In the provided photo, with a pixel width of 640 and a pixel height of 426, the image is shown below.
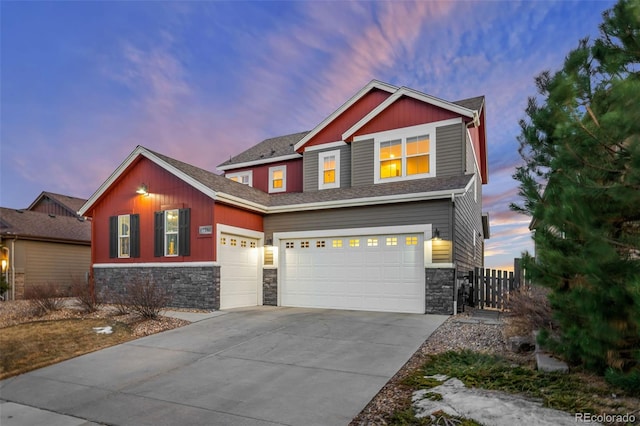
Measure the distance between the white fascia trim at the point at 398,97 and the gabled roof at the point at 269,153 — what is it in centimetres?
338

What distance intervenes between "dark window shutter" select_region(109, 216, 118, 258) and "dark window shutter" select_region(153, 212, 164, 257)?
2109 millimetres

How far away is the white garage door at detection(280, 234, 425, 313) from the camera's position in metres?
10.9

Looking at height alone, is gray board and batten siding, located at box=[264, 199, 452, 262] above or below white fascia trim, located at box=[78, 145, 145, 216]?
below

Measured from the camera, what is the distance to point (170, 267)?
12.1 m

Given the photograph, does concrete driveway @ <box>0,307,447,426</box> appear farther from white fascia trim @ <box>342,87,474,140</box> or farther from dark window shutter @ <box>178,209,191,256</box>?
white fascia trim @ <box>342,87,474,140</box>

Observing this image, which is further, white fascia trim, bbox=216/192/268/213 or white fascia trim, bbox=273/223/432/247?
white fascia trim, bbox=216/192/268/213

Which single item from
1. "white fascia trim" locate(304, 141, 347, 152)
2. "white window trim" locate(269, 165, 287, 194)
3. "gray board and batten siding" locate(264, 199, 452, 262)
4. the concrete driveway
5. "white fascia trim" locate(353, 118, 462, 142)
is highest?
"white fascia trim" locate(353, 118, 462, 142)

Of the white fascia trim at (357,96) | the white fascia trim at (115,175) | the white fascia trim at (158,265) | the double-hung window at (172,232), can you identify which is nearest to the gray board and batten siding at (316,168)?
the white fascia trim at (357,96)

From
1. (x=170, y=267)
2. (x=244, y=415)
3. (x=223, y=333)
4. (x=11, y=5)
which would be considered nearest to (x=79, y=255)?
(x=170, y=267)

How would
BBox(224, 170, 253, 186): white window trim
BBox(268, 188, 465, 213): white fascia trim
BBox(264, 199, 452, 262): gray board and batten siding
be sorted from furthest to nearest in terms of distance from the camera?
BBox(224, 170, 253, 186): white window trim, BBox(264, 199, 452, 262): gray board and batten siding, BBox(268, 188, 465, 213): white fascia trim

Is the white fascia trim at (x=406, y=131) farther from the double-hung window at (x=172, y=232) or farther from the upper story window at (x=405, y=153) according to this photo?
the double-hung window at (x=172, y=232)

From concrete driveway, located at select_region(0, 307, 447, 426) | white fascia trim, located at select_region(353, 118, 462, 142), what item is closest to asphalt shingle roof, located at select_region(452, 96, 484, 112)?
white fascia trim, located at select_region(353, 118, 462, 142)

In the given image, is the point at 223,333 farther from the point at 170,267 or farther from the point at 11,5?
the point at 11,5

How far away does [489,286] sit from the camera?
36.9 feet
